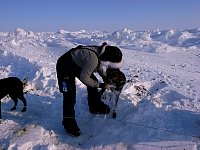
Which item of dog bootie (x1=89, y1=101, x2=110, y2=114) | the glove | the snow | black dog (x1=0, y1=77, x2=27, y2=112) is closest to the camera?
the snow

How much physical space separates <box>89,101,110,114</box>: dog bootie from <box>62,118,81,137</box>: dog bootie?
2.31 feet

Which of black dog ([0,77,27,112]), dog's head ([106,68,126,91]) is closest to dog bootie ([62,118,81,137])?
dog's head ([106,68,126,91])

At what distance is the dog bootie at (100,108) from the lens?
251 inches

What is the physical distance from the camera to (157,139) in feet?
17.3

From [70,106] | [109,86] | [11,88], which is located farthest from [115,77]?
[11,88]

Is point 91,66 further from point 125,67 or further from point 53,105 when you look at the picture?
point 125,67

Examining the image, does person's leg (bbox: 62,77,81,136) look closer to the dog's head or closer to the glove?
the glove

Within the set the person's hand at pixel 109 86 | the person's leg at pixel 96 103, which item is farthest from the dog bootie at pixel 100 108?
the person's hand at pixel 109 86

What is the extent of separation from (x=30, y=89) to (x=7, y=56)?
273 inches

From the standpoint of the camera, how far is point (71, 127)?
5.87m

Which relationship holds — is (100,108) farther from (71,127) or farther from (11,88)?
(11,88)

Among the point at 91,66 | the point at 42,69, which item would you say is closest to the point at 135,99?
the point at 91,66

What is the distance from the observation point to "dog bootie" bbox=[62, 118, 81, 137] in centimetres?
584

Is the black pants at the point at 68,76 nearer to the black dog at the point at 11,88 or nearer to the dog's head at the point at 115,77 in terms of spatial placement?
the dog's head at the point at 115,77
